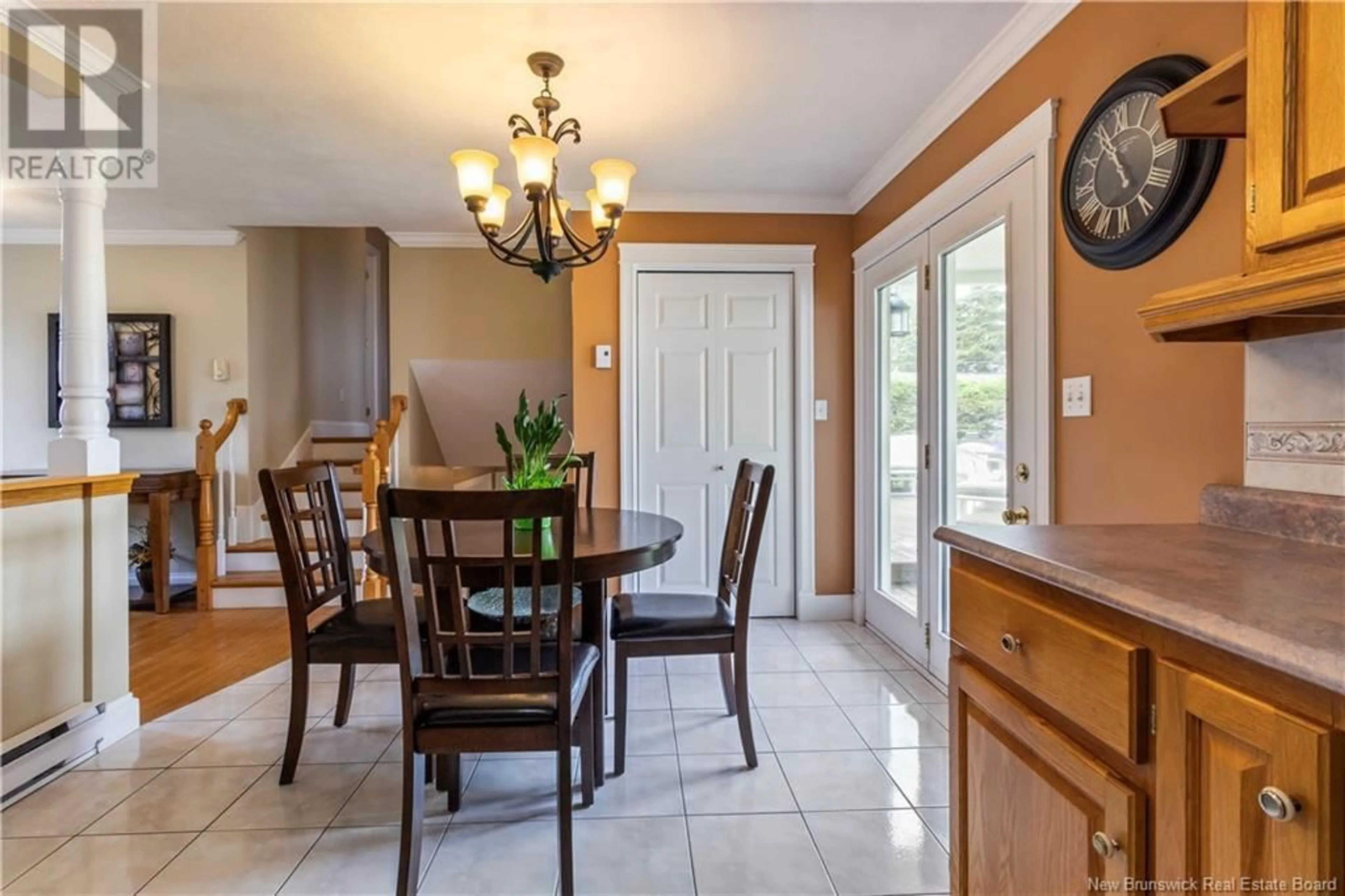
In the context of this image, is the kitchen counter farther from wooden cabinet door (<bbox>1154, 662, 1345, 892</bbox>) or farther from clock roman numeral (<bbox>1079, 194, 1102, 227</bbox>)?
clock roman numeral (<bbox>1079, 194, 1102, 227</bbox>)

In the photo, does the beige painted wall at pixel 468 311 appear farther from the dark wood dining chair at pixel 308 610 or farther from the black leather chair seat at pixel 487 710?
the black leather chair seat at pixel 487 710

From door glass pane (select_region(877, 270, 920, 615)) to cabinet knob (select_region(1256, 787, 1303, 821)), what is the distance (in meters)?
2.33

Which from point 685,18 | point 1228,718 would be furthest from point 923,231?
point 1228,718

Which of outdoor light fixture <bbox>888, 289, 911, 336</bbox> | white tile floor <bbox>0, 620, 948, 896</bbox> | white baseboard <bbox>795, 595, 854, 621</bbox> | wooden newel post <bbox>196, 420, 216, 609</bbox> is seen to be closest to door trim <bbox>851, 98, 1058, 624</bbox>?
outdoor light fixture <bbox>888, 289, 911, 336</bbox>

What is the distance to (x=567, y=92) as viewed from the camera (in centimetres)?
238

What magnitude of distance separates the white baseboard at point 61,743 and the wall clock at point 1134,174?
3.40 meters

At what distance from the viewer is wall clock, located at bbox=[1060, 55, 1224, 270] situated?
1.42m

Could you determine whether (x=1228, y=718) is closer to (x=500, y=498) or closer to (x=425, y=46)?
(x=500, y=498)

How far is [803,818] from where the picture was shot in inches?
69.8

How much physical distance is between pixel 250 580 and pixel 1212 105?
4.81m

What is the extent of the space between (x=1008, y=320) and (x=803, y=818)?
1.68 metres

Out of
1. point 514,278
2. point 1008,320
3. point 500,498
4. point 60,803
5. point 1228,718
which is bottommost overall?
point 60,803

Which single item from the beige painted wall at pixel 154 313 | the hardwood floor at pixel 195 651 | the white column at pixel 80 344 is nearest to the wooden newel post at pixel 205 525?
the hardwood floor at pixel 195 651

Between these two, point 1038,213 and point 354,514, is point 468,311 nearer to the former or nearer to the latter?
point 354,514
